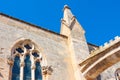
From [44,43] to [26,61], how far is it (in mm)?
1316

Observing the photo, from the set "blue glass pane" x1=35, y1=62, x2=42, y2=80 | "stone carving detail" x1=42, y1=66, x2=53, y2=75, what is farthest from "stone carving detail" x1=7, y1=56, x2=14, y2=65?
→ "stone carving detail" x1=42, y1=66, x2=53, y2=75

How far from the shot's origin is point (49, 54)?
11.0 metres

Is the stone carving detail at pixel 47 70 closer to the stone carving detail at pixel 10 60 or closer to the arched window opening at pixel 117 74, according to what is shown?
the stone carving detail at pixel 10 60

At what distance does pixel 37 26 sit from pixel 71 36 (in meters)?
1.57

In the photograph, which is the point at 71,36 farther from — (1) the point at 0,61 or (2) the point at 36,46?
(1) the point at 0,61

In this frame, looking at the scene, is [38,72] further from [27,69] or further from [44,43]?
[44,43]

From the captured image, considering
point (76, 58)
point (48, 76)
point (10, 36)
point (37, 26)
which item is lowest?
point (48, 76)

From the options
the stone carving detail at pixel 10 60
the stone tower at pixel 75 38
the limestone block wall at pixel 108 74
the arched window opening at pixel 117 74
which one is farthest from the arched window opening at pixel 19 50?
the arched window opening at pixel 117 74

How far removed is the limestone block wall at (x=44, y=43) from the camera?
33.8ft

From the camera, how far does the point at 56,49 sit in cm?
1146

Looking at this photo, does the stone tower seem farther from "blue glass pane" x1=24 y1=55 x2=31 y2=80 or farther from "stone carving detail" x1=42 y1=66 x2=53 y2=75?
"blue glass pane" x1=24 y1=55 x2=31 y2=80

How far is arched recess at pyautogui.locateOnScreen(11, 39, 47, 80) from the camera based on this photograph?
9906 millimetres

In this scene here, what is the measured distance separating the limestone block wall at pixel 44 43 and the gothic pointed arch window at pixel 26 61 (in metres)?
0.25

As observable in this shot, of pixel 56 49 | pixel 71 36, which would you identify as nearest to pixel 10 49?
pixel 56 49
